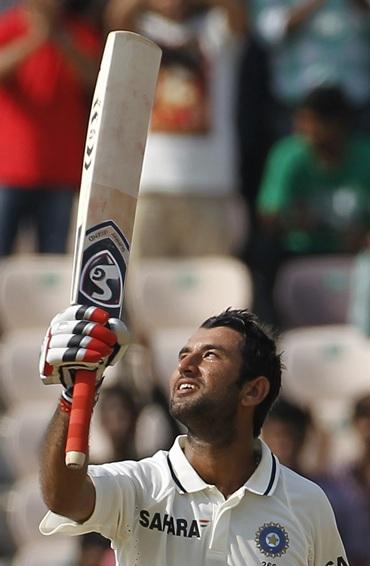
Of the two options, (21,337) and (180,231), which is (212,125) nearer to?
(180,231)

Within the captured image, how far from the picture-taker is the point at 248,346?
4031mm

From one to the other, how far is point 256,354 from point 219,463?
0.94 feet

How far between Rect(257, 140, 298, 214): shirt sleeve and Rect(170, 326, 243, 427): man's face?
3583mm

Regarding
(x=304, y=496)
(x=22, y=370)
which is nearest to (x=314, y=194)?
(x=22, y=370)

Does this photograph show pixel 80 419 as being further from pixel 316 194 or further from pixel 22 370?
pixel 316 194

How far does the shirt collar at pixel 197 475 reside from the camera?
391 cm

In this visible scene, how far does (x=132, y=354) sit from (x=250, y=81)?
1.41m

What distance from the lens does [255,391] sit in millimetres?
4035

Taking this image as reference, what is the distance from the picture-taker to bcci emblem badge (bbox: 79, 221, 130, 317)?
3.87 metres

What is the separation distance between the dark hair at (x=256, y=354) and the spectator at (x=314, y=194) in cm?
350

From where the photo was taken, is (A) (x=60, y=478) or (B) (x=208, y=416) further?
(B) (x=208, y=416)

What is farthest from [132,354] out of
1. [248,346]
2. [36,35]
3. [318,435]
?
[248,346]

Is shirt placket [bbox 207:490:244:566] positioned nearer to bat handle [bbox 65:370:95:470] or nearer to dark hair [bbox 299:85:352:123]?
bat handle [bbox 65:370:95:470]

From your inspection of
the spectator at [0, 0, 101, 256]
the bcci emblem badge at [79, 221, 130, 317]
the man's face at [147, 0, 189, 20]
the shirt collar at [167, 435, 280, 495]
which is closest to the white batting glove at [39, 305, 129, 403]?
the bcci emblem badge at [79, 221, 130, 317]
